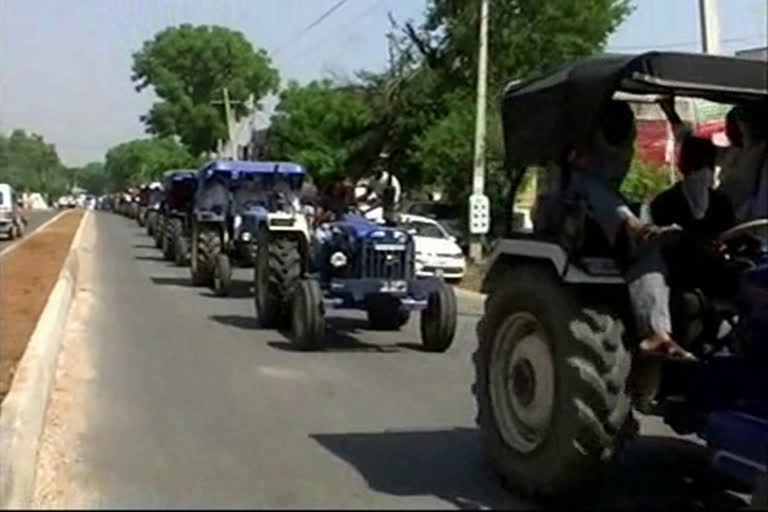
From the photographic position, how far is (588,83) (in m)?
7.36

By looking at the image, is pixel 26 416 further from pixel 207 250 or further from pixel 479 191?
pixel 479 191

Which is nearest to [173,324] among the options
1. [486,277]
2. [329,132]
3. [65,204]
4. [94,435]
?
[94,435]

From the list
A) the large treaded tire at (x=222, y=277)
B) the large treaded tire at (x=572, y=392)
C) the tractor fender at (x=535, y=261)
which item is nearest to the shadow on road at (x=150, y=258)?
the large treaded tire at (x=222, y=277)

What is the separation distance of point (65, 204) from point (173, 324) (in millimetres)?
143201

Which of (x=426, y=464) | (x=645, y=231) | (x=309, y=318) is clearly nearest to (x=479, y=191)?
(x=309, y=318)

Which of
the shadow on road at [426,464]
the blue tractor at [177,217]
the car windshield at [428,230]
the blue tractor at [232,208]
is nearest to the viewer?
the shadow on road at [426,464]

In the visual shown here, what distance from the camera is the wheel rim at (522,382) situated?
761cm

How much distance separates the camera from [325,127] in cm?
5203

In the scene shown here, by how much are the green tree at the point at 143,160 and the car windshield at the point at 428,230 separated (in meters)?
62.8

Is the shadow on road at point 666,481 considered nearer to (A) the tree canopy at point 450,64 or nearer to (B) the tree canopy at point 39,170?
(A) the tree canopy at point 450,64

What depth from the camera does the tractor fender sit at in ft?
23.5

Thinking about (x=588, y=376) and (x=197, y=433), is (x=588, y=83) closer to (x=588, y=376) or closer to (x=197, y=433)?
(x=588, y=376)

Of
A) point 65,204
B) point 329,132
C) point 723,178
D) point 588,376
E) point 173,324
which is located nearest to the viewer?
point 588,376

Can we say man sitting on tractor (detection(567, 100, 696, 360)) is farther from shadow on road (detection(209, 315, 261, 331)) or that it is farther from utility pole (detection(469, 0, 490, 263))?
utility pole (detection(469, 0, 490, 263))
